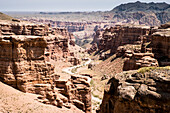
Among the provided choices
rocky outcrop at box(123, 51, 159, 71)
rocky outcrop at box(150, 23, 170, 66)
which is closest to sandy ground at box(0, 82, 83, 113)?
rocky outcrop at box(123, 51, 159, 71)

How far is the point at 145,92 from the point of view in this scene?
14.6 metres

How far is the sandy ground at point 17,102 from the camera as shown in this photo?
846 inches

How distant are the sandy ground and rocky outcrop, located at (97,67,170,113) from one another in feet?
36.2

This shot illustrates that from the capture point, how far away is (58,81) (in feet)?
105

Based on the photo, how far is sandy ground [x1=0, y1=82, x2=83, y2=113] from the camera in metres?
21.5

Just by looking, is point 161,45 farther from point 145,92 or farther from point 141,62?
point 145,92

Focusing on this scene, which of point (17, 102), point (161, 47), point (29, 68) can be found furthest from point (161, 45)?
point (17, 102)

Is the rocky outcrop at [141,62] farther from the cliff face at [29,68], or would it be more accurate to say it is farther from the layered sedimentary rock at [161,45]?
the cliff face at [29,68]

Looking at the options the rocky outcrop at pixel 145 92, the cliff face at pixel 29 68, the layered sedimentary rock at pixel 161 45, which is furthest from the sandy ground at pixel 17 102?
the layered sedimentary rock at pixel 161 45

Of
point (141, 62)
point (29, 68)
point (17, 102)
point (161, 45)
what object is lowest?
point (17, 102)

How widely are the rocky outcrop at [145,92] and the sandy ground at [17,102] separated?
1105cm

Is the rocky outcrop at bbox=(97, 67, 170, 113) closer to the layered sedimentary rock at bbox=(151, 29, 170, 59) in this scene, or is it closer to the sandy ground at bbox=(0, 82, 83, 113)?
the sandy ground at bbox=(0, 82, 83, 113)

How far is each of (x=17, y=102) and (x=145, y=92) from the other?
49.2 feet

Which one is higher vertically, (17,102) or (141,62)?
(141,62)
